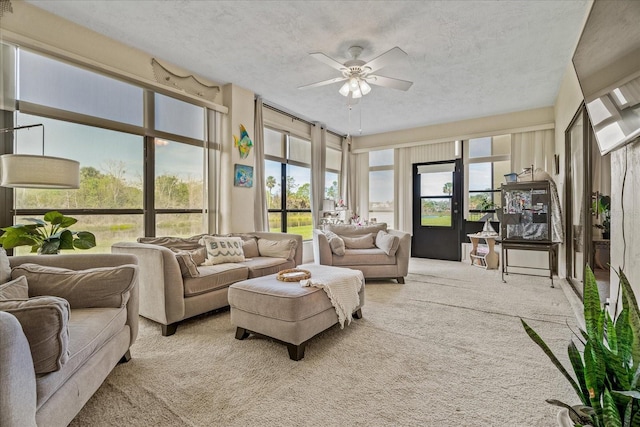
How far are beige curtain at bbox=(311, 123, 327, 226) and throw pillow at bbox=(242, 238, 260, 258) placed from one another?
223cm

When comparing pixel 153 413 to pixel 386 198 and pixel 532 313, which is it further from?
pixel 386 198

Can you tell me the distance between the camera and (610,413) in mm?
920

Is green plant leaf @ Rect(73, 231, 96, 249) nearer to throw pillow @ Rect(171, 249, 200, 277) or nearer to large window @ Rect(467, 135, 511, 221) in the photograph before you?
throw pillow @ Rect(171, 249, 200, 277)

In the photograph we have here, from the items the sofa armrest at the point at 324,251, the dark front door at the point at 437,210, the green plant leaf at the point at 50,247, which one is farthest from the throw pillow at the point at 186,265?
the dark front door at the point at 437,210

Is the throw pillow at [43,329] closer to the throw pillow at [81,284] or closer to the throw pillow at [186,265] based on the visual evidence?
the throw pillow at [81,284]

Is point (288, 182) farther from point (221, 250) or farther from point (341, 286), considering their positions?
point (341, 286)

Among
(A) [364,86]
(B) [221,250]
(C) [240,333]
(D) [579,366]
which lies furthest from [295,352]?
(A) [364,86]

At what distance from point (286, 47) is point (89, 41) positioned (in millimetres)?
1948

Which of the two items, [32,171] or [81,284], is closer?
[81,284]

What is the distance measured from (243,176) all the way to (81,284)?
292 centimetres

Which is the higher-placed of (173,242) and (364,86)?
(364,86)

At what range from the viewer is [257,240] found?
4203 mm

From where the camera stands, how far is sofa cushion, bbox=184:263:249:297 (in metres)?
2.80

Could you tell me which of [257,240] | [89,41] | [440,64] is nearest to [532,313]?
[440,64]
